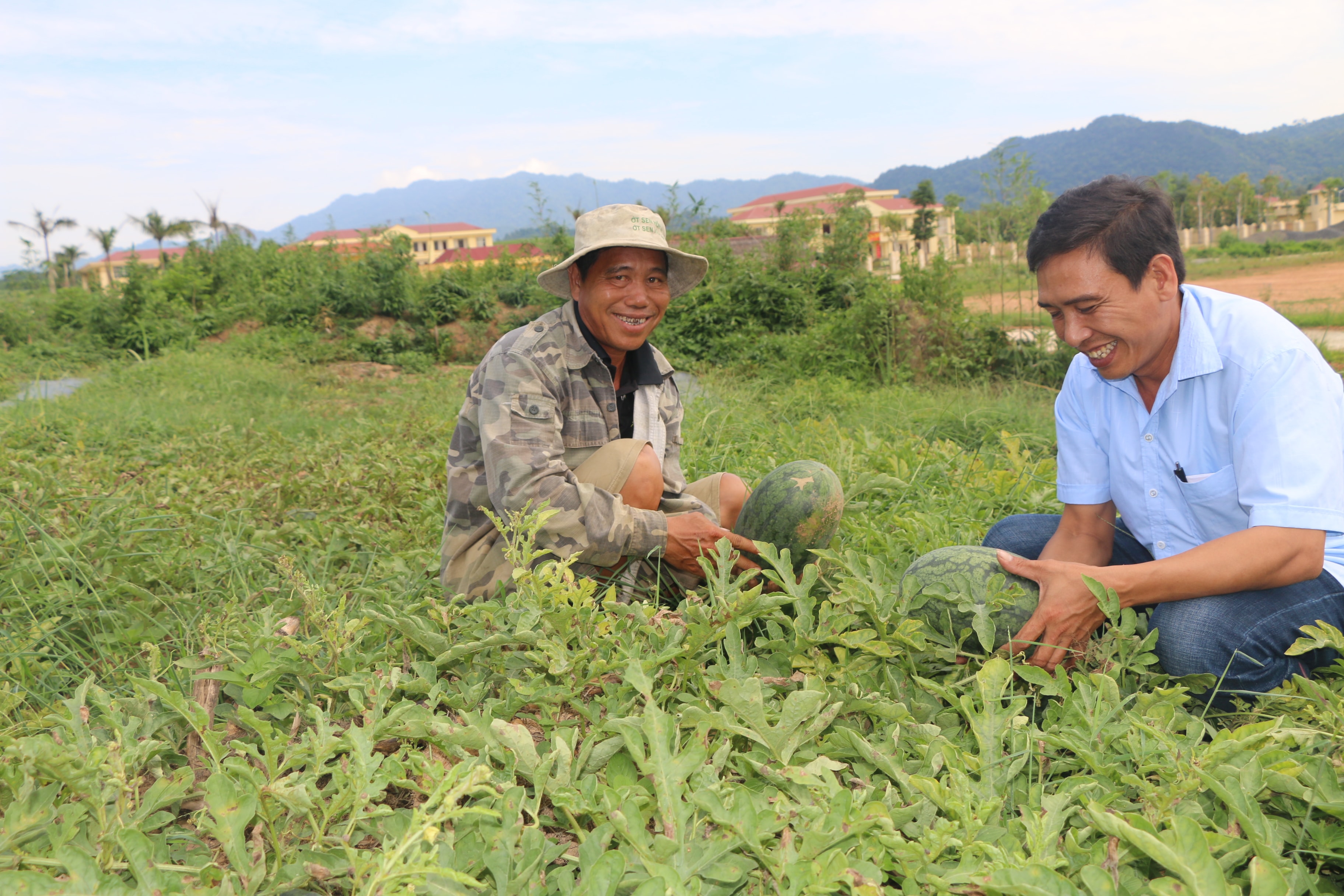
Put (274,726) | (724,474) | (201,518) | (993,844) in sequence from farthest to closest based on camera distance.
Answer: (201,518), (724,474), (274,726), (993,844)

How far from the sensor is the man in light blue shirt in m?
2.07

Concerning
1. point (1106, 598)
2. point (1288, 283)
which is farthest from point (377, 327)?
point (1288, 283)

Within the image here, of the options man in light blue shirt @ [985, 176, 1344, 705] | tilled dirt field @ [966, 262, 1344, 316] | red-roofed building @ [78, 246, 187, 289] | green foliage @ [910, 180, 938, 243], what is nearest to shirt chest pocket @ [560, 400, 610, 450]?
man in light blue shirt @ [985, 176, 1344, 705]

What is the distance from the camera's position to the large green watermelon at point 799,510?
9.15ft

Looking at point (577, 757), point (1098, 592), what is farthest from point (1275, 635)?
point (577, 757)

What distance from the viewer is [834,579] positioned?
9.12 feet

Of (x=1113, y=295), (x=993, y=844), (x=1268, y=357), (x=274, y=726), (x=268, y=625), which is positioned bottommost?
(x=993, y=844)

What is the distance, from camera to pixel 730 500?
3.45 meters

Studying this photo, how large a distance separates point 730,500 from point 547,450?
95cm

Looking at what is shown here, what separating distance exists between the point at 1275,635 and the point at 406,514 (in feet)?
10.9

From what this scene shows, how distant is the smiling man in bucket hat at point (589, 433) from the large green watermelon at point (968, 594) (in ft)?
2.04

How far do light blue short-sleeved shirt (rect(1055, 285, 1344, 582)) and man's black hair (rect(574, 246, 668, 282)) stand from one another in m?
1.52

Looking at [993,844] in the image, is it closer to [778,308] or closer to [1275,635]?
[1275,635]

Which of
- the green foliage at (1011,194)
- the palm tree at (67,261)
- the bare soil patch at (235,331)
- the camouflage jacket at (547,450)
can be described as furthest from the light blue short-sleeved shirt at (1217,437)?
the palm tree at (67,261)
